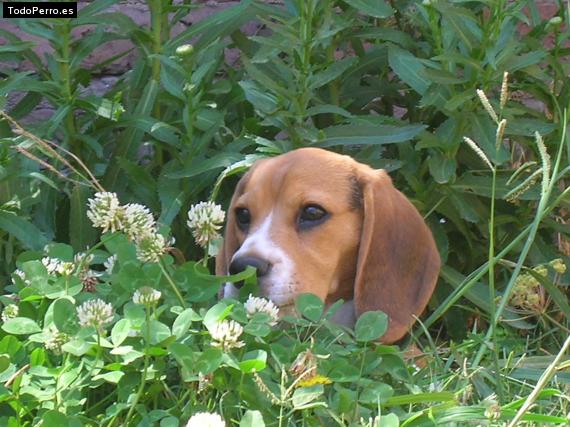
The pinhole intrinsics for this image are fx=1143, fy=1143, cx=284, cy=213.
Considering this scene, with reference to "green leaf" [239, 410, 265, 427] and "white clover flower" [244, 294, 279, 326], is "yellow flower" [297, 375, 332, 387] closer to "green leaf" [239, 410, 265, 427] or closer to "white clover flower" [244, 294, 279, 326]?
"green leaf" [239, 410, 265, 427]

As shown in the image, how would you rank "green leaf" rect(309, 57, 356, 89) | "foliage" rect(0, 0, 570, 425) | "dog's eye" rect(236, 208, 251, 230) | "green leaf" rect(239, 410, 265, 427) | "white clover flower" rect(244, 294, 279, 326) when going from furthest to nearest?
"green leaf" rect(309, 57, 356, 89) → "foliage" rect(0, 0, 570, 425) → "dog's eye" rect(236, 208, 251, 230) → "white clover flower" rect(244, 294, 279, 326) → "green leaf" rect(239, 410, 265, 427)

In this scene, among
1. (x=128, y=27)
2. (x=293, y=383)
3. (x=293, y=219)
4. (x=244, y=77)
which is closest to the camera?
(x=293, y=383)

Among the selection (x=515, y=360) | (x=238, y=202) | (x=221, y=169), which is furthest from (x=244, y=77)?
(x=515, y=360)

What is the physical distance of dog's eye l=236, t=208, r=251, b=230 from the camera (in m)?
4.09

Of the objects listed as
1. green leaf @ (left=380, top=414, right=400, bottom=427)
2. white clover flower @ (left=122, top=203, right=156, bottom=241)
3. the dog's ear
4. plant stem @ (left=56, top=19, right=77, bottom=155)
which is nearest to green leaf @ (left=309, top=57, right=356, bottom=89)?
the dog's ear

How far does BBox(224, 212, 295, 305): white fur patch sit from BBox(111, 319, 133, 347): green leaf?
0.87 meters

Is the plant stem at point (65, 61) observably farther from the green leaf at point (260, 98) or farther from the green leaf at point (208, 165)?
the green leaf at point (260, 98)

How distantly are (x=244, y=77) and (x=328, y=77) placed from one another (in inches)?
24.1

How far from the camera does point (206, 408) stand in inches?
109

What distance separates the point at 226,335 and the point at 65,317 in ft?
1.36

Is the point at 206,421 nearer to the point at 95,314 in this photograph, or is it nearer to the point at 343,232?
the point at 95,314

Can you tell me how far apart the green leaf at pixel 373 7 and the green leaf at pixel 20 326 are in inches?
90.1

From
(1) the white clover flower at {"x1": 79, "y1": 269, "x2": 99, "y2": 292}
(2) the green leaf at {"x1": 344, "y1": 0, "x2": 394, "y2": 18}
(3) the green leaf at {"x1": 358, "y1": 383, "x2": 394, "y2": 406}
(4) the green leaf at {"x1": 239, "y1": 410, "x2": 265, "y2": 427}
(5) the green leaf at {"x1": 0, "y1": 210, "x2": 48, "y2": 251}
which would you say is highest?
(2) the green leaf at {"x1": 344, "y1": 0, "x2": 394, "y2": 18}

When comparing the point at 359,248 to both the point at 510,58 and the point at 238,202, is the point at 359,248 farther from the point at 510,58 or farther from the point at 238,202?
the point at 510,58
